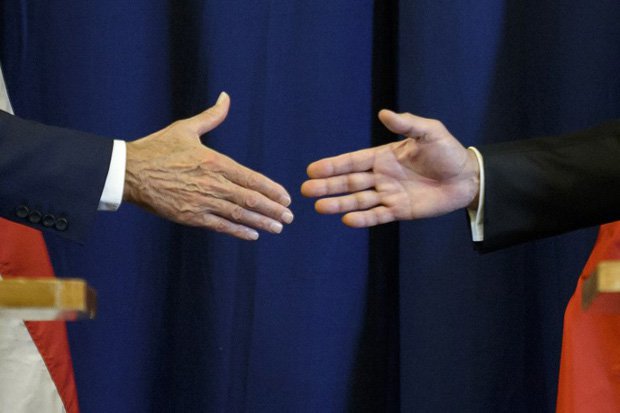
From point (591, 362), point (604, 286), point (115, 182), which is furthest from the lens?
point (115, 182)

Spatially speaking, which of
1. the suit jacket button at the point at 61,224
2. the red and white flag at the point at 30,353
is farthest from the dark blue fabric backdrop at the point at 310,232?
the suit jacket button at the point at 61,224

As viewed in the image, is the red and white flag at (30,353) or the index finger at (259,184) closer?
the index finger at (259,184)

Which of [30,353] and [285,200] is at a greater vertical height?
[285,200]

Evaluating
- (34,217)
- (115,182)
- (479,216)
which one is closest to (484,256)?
(479,216)

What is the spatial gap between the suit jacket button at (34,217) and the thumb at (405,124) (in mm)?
519

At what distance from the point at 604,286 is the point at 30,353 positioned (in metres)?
1.11

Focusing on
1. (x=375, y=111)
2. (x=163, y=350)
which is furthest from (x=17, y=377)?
(x=375, y=111)

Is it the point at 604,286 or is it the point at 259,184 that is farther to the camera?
the point at 259,184

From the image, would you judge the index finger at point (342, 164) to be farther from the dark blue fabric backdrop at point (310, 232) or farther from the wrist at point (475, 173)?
the dark blue fabric backdrop at point (310, 232)

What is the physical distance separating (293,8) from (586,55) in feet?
1.72

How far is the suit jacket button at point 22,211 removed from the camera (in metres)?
1.50

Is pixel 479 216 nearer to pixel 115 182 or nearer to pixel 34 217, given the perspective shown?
pixel 115 182

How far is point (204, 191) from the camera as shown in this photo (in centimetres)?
154

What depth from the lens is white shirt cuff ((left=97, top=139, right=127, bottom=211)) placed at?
5.03 feet
